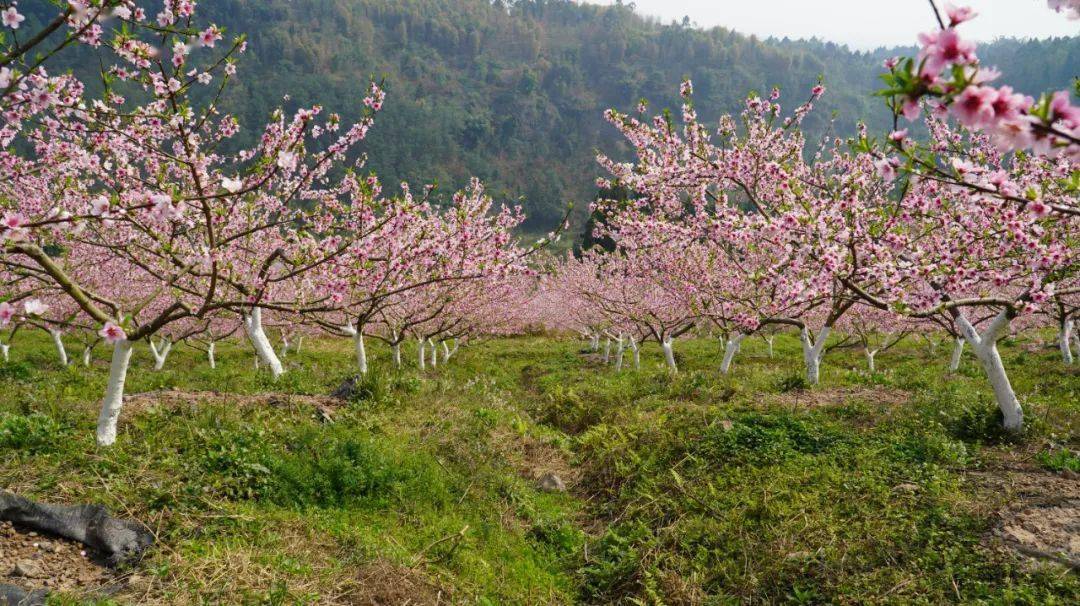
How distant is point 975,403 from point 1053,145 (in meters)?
8.87

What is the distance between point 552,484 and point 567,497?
13.4 inches

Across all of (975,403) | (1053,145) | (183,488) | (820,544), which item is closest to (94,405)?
(183,488)

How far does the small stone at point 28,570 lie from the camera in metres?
4.49

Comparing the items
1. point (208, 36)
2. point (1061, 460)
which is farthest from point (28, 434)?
point (1061, 460)

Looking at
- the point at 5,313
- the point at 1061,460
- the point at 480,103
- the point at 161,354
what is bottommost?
the point at 161,354

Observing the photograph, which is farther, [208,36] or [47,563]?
[208,36]

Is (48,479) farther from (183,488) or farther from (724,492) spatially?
(724,492)

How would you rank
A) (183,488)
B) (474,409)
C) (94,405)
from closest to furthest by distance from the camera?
1. (183,488)
2. (94,405)
3. (474,409)

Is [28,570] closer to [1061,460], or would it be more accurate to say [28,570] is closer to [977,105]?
[977,105]

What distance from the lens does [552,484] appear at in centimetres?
898

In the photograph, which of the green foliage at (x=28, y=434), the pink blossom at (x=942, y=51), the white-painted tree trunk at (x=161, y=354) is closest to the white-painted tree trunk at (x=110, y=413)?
the green foliage at (x=28, y=434)

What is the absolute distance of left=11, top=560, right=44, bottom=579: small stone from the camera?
4488mm

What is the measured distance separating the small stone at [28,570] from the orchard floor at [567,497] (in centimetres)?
14

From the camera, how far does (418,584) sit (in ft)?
18.0
